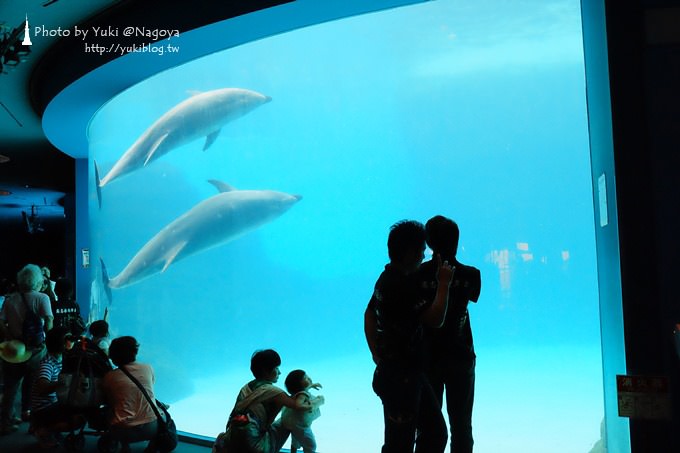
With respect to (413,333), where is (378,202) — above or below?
above

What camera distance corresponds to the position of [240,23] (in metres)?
4.05

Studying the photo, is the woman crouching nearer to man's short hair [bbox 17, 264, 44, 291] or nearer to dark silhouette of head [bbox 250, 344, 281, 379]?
dark silhouette of head [bbox 250, 344, 281, 379]

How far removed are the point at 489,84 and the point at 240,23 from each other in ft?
8.19

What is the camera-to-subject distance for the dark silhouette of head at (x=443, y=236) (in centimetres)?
219

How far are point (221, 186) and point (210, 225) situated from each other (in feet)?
1.40

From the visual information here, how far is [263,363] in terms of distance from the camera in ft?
9.60

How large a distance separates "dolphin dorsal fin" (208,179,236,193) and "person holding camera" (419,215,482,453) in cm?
329

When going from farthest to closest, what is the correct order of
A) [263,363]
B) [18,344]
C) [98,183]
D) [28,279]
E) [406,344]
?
[98,183] → [28,279] → [18,344] → [263,363] → [406,344]

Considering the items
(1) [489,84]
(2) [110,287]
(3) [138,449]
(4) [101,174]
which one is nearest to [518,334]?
(1) [489,84]

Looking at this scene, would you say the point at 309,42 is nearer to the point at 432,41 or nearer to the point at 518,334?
the point at 432,41

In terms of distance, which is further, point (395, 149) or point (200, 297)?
point (395, 149)

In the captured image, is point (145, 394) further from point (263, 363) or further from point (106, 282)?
point (106, 282)

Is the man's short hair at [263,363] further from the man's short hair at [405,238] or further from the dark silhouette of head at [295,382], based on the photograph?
the man's short hair at [405,238]

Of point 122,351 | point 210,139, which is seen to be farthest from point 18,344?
point 210,139
